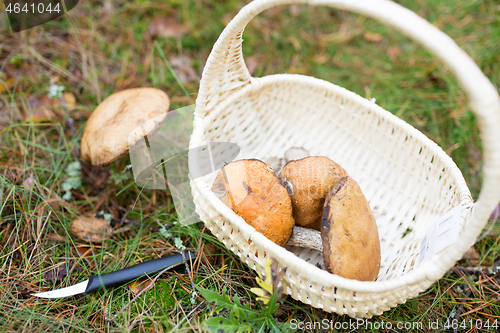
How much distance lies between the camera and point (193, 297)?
1867 millimetres

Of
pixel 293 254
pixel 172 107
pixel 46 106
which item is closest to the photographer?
pixel 293 254

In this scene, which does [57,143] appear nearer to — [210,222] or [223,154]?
[223,154]

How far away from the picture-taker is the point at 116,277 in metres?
1.87

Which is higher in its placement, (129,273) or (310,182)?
(310,182)

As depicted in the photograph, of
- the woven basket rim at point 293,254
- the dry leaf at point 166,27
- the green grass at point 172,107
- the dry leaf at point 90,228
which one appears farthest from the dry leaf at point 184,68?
the dry leaf at point 90,228

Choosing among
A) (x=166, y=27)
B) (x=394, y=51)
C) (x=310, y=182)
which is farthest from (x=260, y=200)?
(x=394, y=51)

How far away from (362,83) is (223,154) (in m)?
2.00

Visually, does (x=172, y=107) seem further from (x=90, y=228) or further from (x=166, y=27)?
(x=90, y=228)

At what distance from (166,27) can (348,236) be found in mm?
3026

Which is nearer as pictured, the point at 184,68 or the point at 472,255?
the point at 472,255

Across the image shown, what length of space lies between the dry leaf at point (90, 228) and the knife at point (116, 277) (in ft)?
1.18

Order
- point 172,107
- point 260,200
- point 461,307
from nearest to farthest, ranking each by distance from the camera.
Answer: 1. point 260,200
2. point 461,307
3. point 172,107

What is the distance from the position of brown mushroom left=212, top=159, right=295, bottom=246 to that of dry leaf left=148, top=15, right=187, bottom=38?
2.28 m

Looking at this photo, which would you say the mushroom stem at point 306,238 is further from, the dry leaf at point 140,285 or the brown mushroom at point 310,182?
the dry leaf at point 140,285
